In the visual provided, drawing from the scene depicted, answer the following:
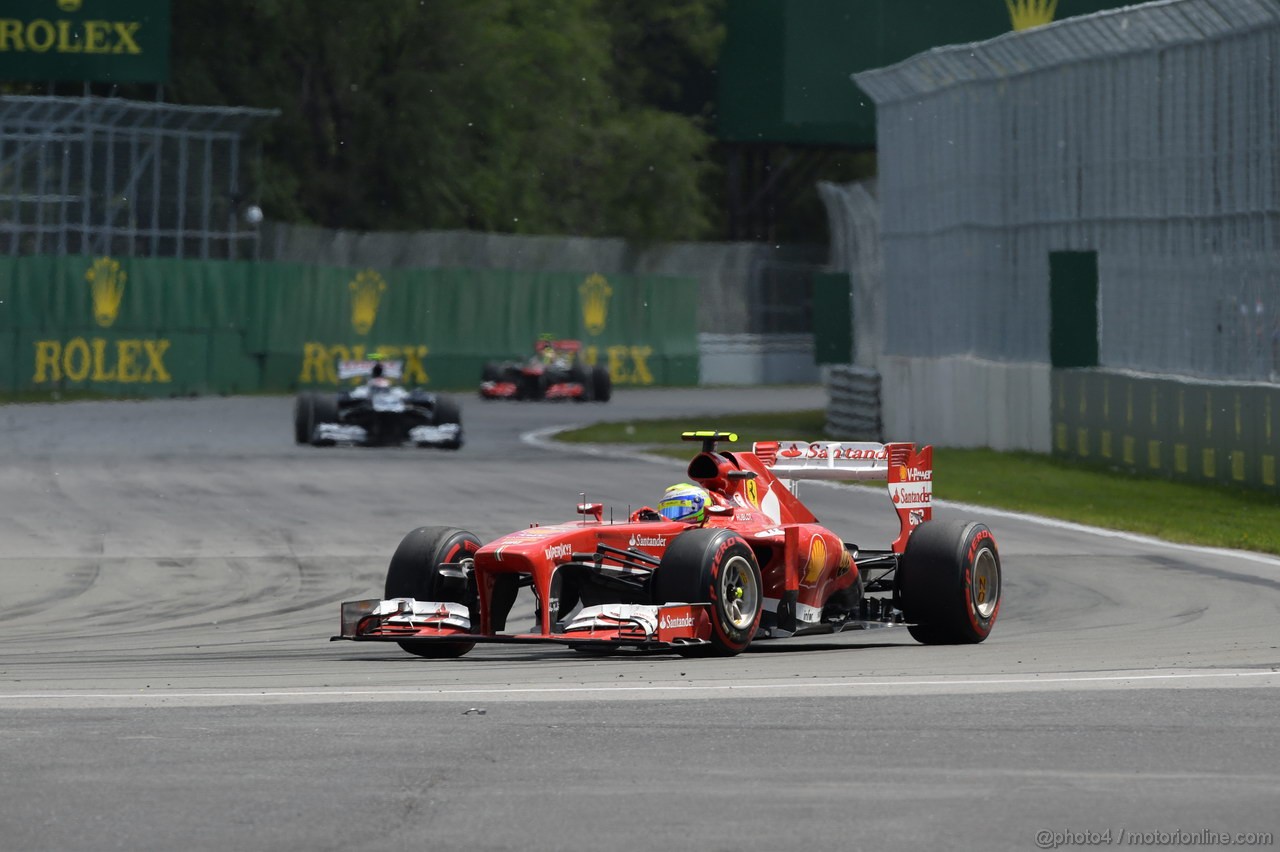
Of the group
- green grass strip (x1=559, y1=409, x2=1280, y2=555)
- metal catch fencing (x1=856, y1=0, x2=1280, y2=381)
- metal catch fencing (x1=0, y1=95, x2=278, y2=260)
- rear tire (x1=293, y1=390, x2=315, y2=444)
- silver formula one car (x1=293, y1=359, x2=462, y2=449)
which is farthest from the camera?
metal catch fencing (x1=0, y1=95, x2=278, y2=260)

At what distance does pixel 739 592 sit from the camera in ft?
35.5

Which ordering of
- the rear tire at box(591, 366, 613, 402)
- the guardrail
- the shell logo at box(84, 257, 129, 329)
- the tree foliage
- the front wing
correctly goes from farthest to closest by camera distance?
the tree foliage
the shell logo at box(84, 257, 129, 329)
the rear tire at box(591, 366, 613, 402)
the guardrail
the front wing

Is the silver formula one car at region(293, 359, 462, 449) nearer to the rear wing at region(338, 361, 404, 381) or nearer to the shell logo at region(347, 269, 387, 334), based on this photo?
the rear wing at region(338, 361, 404, 381)

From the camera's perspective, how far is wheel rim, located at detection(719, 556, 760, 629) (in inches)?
419

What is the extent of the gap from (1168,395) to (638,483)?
578cm

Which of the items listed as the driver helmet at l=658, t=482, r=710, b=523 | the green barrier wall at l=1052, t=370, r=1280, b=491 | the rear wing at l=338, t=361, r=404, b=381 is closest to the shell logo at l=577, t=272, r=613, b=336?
the rear wing at l=338, t=361, r=404, b=381

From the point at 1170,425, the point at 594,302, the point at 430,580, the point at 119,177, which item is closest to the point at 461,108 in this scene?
the point at 594,302

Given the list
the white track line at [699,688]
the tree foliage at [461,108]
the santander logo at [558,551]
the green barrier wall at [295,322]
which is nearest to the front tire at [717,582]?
the santander logo at [558,551]

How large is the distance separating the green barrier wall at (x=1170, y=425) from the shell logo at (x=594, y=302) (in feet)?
106

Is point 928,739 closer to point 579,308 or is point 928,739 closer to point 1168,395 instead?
point 1168,395

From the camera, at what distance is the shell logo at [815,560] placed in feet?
38.0

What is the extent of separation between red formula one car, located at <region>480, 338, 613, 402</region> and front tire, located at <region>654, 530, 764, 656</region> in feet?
121

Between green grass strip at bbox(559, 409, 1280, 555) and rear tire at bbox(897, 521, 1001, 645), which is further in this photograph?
green grass strip at bbox(559, 409, 1280, 555)

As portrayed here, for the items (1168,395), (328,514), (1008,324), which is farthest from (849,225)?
(328,514)
